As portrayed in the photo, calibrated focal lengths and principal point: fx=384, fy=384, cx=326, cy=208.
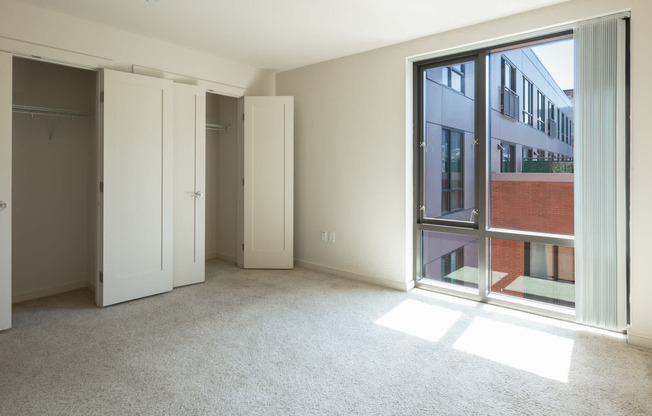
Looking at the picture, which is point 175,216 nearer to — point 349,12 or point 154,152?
point 154,152

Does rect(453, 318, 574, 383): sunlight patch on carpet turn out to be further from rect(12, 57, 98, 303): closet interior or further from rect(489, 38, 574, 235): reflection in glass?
rect(12, 57, 98, 303): closet interior

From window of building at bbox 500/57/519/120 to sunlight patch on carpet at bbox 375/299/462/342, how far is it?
1.98 meters

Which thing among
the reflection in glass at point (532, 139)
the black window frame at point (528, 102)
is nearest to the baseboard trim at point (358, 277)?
the reflection in glass at point (532, 139)

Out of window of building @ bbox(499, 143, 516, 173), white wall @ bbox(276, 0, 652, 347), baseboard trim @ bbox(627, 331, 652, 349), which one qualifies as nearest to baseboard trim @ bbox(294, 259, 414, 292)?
white wall @ bbox(276, 0, 652, 347)

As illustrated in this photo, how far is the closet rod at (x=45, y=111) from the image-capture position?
3562mm

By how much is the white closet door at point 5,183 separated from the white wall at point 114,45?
0.39 m

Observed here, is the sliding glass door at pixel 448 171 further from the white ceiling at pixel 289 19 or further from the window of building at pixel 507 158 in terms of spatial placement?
the white ceiling at pixel 289 19

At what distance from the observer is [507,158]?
3688 millimetres

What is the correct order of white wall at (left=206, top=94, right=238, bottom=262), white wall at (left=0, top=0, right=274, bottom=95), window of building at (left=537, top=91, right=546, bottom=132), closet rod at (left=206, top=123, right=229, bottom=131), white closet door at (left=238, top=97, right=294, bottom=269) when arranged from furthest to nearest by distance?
white wall at (left=206, top=94, right=238, bottom=262)
closet rod at (left=206, top=123, right=229, bottom=131)
white closet door at (left=238, top=97, right=294, bottom=269)
window of building at (left=537, top=91, right=546, bottom=132)
white wall at (left=0, top=0, right=274, bottom=95)

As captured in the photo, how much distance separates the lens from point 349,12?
337cm

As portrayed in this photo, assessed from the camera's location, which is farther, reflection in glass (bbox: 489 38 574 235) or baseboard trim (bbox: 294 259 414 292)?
baseboard trim (bbox: 294 259 414 292)

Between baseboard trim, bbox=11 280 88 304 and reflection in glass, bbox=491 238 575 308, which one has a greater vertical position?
reflection in glass, bbox=491 238 575 308

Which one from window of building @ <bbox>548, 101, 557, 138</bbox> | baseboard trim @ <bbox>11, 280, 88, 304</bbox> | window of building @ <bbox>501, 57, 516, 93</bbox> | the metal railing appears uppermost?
window of building @ <bbox>501, 57, 516, 93</bbox>

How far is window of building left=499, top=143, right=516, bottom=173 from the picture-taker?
3.65 metres
